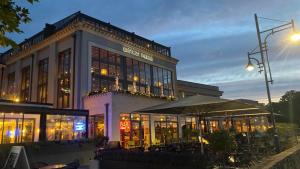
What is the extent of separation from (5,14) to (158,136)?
78.3ft

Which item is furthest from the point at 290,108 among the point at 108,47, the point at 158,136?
the point at 108,47

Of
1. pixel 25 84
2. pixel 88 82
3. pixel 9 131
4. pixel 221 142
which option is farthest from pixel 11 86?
pixel 221 142

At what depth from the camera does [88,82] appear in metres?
25.0

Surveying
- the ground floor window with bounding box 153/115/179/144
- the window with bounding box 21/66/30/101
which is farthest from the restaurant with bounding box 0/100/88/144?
the window with bounding box 21/66/30/101

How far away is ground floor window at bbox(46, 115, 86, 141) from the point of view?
66.0 feet

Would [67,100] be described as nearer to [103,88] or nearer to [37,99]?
[103,88]

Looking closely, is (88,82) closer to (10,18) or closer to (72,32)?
(72,32)

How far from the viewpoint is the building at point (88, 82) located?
2144cm

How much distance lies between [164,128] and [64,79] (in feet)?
39.7

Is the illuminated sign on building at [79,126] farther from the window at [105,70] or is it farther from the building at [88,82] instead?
the window at [105,70]

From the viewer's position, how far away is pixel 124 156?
37.0 feet

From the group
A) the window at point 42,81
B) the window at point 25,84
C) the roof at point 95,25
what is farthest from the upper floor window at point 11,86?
the window at point 42,81

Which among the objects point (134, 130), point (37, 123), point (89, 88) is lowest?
point (134, 130)

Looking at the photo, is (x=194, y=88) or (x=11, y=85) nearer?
(x=11, y=85)
